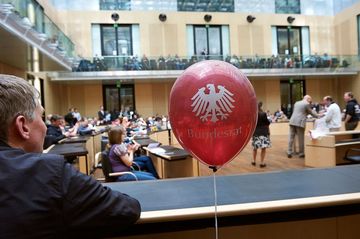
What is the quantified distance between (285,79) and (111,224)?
2092 cm

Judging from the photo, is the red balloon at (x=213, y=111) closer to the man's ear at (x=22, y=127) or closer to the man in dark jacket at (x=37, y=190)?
the man in dark jacket at (x=37, y=190)

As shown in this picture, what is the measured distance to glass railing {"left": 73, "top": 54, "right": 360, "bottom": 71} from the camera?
16.5 metres

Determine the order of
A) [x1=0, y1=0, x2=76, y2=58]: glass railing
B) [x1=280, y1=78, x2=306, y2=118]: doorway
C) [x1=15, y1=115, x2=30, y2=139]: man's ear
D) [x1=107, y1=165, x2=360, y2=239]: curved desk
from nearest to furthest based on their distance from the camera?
[x1=15, y1=115, x2=30, y2=139]: man's ear → [x1=107, y1=165, x2=360, y2=239]: curved desk → [x1=0, y1=0, x2=76, y2=58]: glass railing → [x1=280, y1=78, x2=306, y2=118]: doorway

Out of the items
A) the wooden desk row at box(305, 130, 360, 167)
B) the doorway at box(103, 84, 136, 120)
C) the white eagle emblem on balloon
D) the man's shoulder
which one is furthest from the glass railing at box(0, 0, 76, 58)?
the man's shoulder

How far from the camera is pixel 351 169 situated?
218cm

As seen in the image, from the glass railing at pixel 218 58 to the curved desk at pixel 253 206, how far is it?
14560 millimetres

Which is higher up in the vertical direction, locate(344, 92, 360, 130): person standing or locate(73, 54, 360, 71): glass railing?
locate(73, 54, 360, 71): glass railing

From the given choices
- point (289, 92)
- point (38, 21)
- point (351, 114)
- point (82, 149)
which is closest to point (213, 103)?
point (82, 149)

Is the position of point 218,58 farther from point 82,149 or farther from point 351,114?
point 82,149

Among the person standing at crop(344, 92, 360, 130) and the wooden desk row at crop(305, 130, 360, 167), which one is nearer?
the wooden desk row at crop(305, 130, 360, 167)

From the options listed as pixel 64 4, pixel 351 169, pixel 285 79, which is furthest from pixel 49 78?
pixel 351 169

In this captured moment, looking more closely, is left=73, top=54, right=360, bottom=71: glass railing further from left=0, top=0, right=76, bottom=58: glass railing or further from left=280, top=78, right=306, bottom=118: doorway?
left=0, top=0, right=76, bottom=58: glass railing

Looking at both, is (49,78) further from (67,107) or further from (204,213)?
(204,213)

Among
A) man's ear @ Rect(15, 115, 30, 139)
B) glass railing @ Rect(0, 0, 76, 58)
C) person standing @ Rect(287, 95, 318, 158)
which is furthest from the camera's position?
glass railing @ Rect(0, 0, 76, 58)
